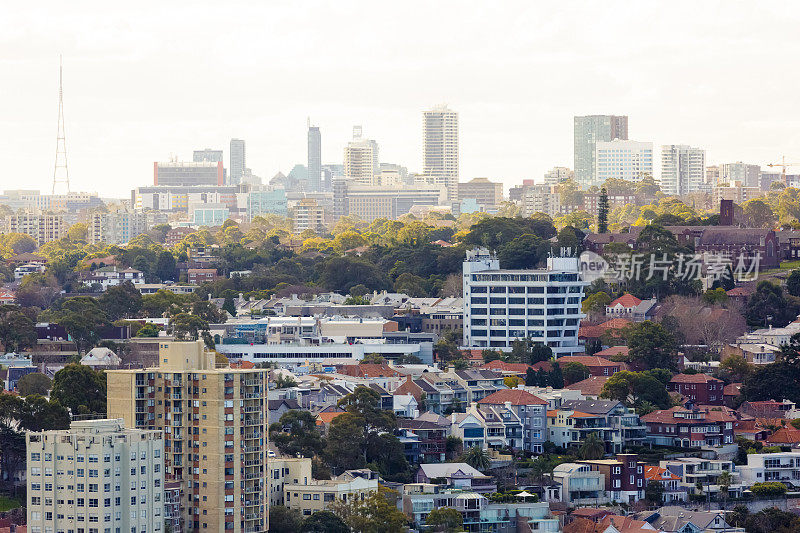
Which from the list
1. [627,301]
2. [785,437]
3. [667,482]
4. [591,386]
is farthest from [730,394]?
[627,301]

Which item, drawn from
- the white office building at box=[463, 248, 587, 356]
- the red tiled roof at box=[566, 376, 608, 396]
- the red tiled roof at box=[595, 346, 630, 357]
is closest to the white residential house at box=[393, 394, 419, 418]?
the red tiled roof at box=[566, 376, 608, 396]

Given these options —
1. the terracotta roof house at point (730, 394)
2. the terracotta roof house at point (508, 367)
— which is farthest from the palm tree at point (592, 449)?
the terracotta roof house at point (508, 367)

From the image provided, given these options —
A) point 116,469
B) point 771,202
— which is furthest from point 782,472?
point 771,202

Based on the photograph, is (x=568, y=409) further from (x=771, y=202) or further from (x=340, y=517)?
(x=771, y=202)

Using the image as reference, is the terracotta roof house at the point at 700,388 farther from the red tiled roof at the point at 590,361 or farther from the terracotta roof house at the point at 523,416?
the terracotta roof house at the point at 523,416

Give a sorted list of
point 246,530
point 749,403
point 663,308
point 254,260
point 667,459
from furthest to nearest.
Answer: point 254,260 → point 663,308 → point 749,403 → point 667,459 → point 246,530

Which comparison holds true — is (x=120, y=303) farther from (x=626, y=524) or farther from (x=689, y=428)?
(x=626, y=524)
